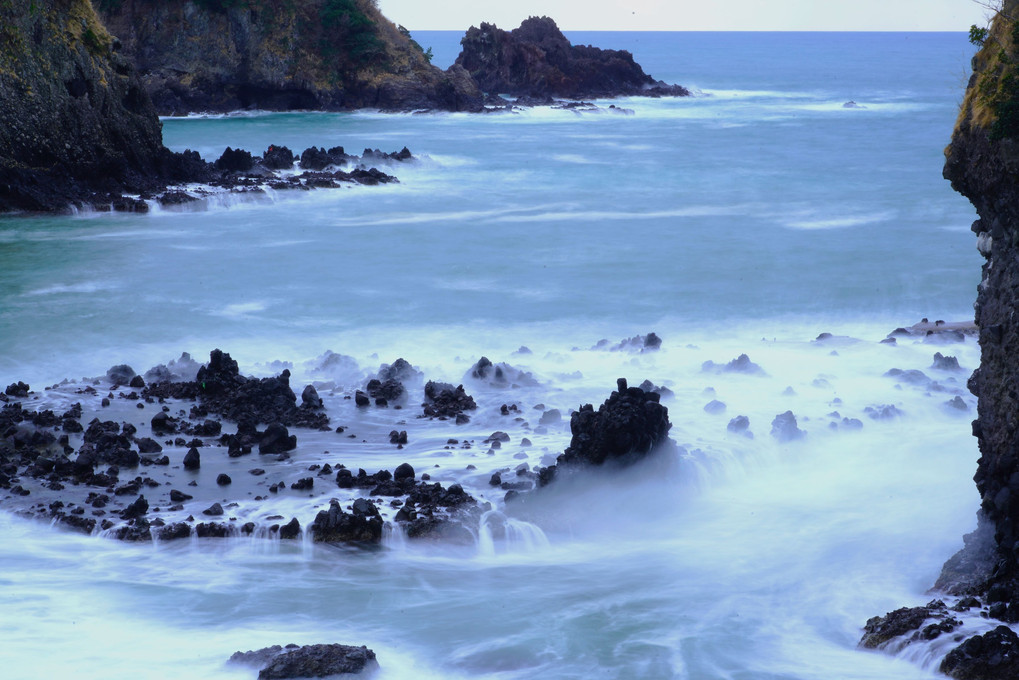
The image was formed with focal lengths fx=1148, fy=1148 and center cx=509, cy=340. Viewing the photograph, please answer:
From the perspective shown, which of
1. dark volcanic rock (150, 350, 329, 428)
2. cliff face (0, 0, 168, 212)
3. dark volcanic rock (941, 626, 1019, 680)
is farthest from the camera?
cliff face (0, 0, 168, 212)

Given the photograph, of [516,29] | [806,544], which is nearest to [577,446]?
Answer: [806,544]

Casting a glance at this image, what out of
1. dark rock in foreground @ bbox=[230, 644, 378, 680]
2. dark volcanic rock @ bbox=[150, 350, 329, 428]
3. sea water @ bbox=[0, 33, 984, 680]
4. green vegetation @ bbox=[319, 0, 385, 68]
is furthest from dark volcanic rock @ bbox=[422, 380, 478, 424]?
green vegetation @ bbox=[319, 0, 385, 68]

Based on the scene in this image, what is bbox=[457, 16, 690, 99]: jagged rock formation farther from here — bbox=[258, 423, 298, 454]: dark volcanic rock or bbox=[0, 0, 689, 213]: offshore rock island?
bbox=[258, 423, 298, 454]: dark volcanic rock

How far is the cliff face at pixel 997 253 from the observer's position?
7914 mm

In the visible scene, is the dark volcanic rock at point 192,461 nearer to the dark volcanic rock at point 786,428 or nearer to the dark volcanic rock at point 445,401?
the dark volcanic rock at point 445,401

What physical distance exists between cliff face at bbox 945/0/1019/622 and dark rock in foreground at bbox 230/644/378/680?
4087 millimetres

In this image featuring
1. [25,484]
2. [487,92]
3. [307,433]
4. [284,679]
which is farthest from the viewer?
[487,92]

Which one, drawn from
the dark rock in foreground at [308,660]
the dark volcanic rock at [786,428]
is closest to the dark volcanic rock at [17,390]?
the dark rock in foreground at [308,660]

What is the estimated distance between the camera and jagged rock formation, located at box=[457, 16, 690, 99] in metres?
64.9

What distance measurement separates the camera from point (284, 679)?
265 inches

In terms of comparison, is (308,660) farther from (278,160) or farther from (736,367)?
(278,160)

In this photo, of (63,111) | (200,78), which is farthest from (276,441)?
(200,78)

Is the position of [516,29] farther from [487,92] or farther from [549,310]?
[549,310]

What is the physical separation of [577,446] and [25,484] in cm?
464
